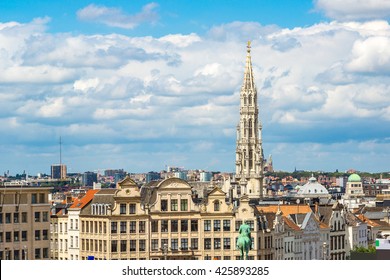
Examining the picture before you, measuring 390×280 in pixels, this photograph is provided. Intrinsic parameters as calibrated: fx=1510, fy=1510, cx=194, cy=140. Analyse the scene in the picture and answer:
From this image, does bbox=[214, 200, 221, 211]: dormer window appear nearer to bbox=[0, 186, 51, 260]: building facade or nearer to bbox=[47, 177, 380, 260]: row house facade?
bbox=[47, 177, 380, 260]: row house facade

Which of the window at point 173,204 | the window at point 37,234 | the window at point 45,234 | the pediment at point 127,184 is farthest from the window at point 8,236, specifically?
the window at point 173,204

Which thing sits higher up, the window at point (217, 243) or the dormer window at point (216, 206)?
the dormer window at point (216, 206)

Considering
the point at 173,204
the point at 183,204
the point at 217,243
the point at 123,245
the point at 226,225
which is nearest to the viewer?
the point at 123,245

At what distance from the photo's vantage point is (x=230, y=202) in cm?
15612

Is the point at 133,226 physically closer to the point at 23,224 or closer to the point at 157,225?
the point at 157,225

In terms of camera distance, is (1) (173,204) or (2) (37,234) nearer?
(2) (37,234)

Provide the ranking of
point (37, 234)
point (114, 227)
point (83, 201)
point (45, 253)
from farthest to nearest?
point (83, 201) < point (114, 227) < point (45, 253) < point (37, 234)

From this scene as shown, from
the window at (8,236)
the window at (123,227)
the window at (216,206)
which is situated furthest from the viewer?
the window at (216,206)

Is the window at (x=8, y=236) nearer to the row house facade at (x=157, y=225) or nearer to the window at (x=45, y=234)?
the window at (x=45, y=234)

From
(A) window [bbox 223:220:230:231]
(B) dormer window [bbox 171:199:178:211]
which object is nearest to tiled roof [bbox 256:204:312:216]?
(A) window [bbox 223:220:230:231]

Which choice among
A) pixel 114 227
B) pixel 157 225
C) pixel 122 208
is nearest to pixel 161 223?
pixel 157 225
